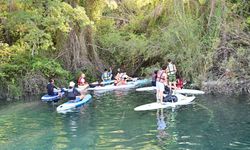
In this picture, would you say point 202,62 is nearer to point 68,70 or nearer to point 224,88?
point 224,88

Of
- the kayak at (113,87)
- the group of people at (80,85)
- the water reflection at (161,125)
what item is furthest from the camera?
the kayak at (113,87)

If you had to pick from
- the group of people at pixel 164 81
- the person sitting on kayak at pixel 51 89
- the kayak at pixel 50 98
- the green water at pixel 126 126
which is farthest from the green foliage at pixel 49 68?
the group of people at pixel 164 81

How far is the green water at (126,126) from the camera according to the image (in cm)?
1194

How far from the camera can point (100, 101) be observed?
68.5 feet

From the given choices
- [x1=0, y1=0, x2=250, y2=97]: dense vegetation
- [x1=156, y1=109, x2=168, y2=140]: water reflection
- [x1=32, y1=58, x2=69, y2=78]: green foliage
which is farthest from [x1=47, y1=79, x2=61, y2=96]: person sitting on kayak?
[x1=156, y1=109, x2=168, y2=140]: water reflection

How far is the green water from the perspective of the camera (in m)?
11.9

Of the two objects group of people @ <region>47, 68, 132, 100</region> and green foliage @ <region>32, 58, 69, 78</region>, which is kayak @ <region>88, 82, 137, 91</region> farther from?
green foliage @ <region>32, 58, 69, 78</region>

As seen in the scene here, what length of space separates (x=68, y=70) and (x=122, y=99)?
7423mm

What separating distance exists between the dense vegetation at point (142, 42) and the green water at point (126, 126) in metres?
3.09

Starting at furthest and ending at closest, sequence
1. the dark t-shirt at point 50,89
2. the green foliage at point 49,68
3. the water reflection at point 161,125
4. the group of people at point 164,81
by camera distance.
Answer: the green foliage at point 49,68, the dark t-shirt at point 50,89, the group of people at point 164,81, the water reflection at point 161,125

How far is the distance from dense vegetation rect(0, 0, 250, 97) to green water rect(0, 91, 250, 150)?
10.1 feet

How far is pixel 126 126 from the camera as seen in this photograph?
Result: 14312 millimetres

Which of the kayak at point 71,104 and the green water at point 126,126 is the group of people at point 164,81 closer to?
the green water at point 126,126

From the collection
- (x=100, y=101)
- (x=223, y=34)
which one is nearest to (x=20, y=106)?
(x=100, y=101)
